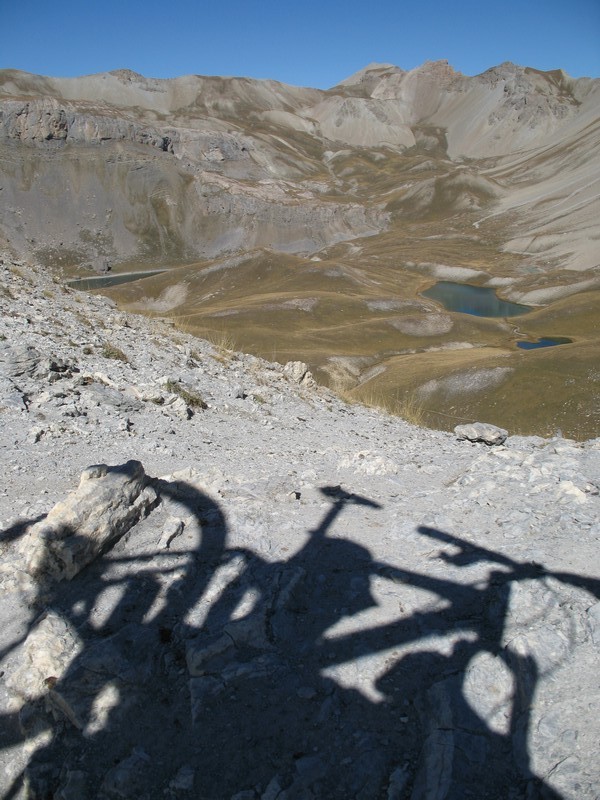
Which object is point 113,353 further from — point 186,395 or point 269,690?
point 269,690

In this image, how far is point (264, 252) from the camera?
140 m

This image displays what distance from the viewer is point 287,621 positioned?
6961 mm

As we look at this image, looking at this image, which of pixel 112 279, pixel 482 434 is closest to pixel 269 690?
pixel 482 434

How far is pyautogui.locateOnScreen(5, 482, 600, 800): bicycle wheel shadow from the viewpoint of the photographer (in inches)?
203

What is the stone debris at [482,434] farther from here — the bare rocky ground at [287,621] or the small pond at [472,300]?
the small pond at [472,300]

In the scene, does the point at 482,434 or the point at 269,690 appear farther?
the point at 482,434

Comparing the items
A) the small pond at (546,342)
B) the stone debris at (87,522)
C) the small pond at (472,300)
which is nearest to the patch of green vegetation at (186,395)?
the stone debris at (87,522)

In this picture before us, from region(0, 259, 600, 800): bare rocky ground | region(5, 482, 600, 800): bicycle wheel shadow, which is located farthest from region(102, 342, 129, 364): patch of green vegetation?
region(5, 482, 600, 800): bicycle wheel shadow

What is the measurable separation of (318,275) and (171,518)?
4682 inches

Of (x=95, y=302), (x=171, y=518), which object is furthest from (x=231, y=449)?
(x=95, y=302)

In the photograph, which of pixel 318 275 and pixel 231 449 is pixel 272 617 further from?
pixel 318 275

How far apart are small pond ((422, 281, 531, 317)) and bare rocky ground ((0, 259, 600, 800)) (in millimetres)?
115551

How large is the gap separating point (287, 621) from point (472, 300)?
134 m

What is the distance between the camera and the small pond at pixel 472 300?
12138 centimetres
